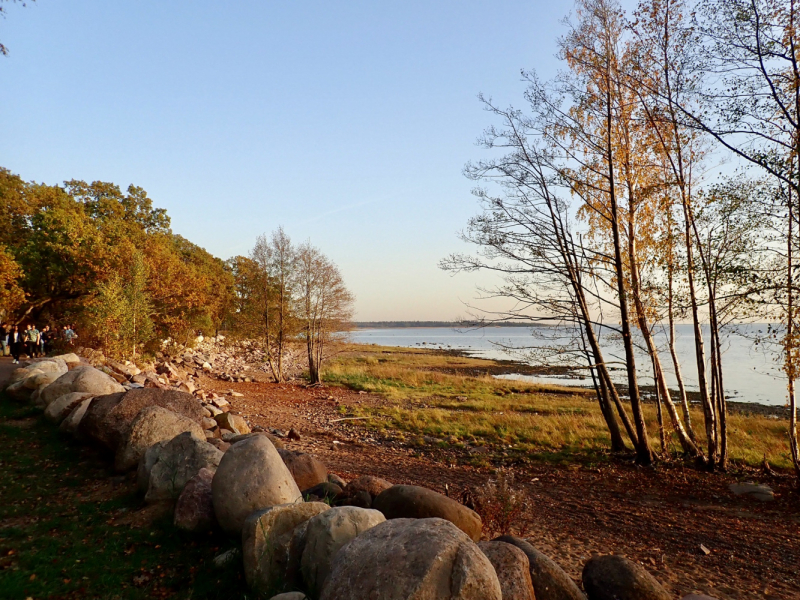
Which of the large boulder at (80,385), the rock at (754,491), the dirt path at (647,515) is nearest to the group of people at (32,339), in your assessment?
the large boulder at (80,385)

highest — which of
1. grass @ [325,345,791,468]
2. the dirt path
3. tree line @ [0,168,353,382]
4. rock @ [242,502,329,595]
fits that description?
tree line @ [0,168,353,382]

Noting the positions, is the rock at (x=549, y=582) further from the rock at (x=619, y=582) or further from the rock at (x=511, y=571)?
the rock at (x=619, y=582)

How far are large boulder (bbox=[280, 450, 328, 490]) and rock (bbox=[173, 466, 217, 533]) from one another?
67.1 inches

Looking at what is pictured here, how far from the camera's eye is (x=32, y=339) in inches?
840

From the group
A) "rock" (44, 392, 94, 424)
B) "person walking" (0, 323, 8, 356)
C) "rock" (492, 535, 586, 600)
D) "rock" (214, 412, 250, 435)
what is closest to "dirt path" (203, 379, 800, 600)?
"rock" (214, 412, 250, 435)

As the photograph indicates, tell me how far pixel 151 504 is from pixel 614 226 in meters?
11.5

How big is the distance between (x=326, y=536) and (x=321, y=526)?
115 mm

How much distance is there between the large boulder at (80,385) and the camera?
10766 millimetres

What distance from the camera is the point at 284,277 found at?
28.4m

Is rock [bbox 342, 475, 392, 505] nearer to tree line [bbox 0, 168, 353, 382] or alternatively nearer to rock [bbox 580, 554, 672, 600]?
rock [bbox 580, 554, 672, 600]

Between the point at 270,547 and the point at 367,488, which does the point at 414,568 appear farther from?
the point at 367,488

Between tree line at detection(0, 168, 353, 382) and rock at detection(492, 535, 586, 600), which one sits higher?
tree line at detection(0, 168, 353, 382)

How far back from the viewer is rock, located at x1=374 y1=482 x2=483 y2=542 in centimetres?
493

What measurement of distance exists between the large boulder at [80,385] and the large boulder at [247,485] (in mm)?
7598
